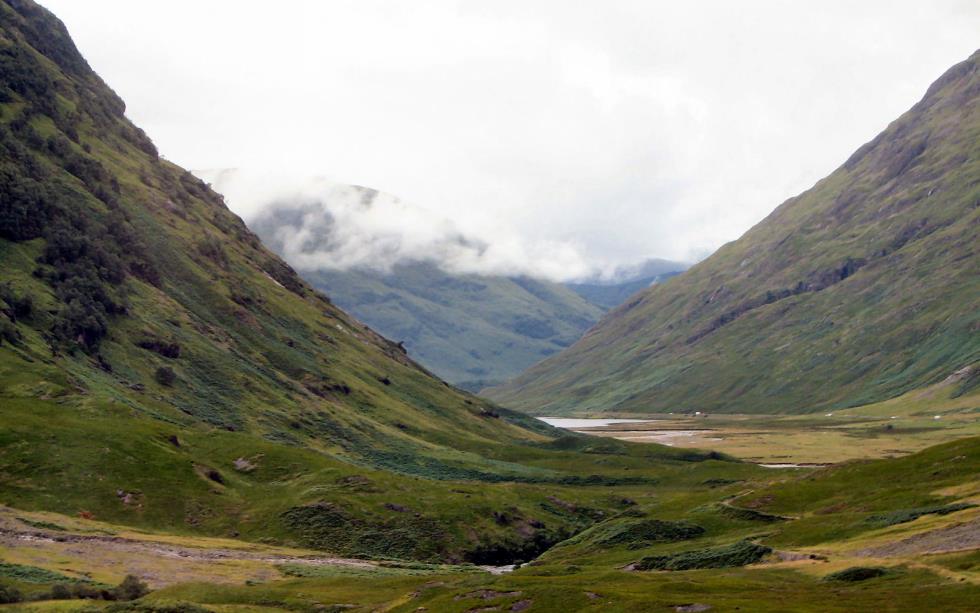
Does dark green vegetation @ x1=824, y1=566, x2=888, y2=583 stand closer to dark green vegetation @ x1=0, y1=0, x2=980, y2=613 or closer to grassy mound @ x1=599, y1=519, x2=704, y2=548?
dark green vegetation @ x1=0, y1=0, x2=980, y2=613

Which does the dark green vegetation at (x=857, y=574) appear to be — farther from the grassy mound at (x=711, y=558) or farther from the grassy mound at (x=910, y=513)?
the grassy mound at (x=711, y=558)

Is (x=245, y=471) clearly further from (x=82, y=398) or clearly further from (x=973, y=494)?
(x=973, y=494)

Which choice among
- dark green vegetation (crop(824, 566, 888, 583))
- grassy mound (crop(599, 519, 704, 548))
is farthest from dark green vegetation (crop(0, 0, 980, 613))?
dark green vegetation (crop(824, 566, 888, 583))

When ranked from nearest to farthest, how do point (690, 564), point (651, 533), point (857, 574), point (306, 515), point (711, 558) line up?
1. point (857, 574)
2. point (711, 558)
3. point (690, 564)
4. point (651, 533)
5. point (306, 515)

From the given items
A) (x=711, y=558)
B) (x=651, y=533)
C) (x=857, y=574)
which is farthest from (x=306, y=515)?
(x=857, y=574)

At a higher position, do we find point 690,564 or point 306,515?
point 306,515

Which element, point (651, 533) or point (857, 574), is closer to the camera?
point (857, 574)

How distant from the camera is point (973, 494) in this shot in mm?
102250

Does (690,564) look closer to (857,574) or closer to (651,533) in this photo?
(651,533)

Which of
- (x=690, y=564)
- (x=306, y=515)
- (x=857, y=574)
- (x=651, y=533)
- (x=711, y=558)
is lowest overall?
(x=857, y=574)

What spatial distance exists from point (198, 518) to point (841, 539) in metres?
85.9

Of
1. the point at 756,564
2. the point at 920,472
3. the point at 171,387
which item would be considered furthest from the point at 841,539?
the point at 171,387

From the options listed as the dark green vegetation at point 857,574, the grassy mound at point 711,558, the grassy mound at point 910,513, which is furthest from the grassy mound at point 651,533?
the dark green vegetation at point 857,574

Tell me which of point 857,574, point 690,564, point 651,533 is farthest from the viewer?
point 651,533
